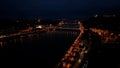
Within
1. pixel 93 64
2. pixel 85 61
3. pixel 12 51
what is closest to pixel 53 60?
pixel 85 61

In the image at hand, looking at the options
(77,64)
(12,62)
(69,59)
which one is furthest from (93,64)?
(12,62)

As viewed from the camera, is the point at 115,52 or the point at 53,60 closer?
the point at 115,52

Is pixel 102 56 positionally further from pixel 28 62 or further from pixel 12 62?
pixel 12 62

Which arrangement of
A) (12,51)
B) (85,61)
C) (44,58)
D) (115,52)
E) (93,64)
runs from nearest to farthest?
(93,64) < (85,61) < (115,52) < (44,58) < (12,51)

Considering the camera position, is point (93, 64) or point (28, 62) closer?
point (93, 64)

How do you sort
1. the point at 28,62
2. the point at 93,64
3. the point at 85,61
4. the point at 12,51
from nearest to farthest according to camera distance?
the point at 93,64
the point at 85,61
the point at 28,62
the point at 12,51

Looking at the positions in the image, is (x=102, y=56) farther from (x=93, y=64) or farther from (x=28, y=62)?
(x=28, y=62)

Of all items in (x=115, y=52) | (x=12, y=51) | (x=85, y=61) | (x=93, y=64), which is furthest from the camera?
(x=12, y=51)

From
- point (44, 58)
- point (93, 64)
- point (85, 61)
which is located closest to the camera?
point (93, 64)

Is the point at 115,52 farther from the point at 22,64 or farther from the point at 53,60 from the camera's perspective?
the point at 22,64
